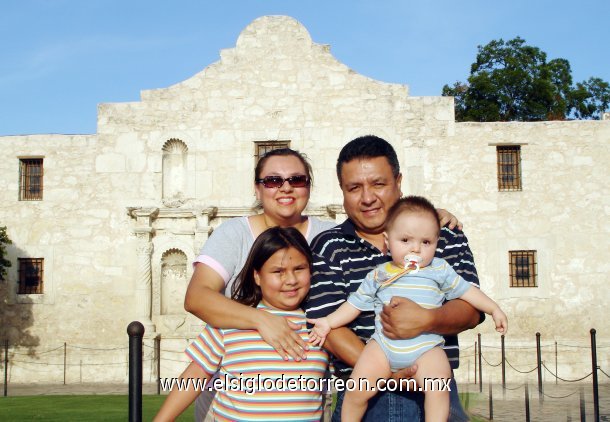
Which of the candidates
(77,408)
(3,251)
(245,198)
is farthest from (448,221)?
(3,251)

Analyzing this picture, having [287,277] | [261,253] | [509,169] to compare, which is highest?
[509,169]

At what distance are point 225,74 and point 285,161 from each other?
14022 mm

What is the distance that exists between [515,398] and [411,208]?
11.8m

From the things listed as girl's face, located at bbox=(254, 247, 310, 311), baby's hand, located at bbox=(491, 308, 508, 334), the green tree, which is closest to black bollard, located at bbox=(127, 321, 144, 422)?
girl's face, located at bbox=(254, 247, 310, 311)

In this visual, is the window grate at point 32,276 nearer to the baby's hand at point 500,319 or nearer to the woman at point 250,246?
the woman at point 250,246

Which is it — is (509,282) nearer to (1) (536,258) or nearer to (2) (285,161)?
(1) (536,258)

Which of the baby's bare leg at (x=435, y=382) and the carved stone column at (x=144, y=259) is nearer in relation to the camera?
the baby's bare leg at (x=435, y=382)

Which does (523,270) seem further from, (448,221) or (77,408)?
(448,221)

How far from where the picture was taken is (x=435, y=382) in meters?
3.53

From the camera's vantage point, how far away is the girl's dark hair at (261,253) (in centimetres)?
386

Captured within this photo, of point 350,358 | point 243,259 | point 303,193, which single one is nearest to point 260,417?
point 350,358

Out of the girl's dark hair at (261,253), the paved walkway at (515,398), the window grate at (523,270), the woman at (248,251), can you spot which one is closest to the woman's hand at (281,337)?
the woman at (248,251)

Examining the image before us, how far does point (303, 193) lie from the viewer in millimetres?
4406

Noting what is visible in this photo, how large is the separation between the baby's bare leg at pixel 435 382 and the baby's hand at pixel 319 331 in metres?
0.48
